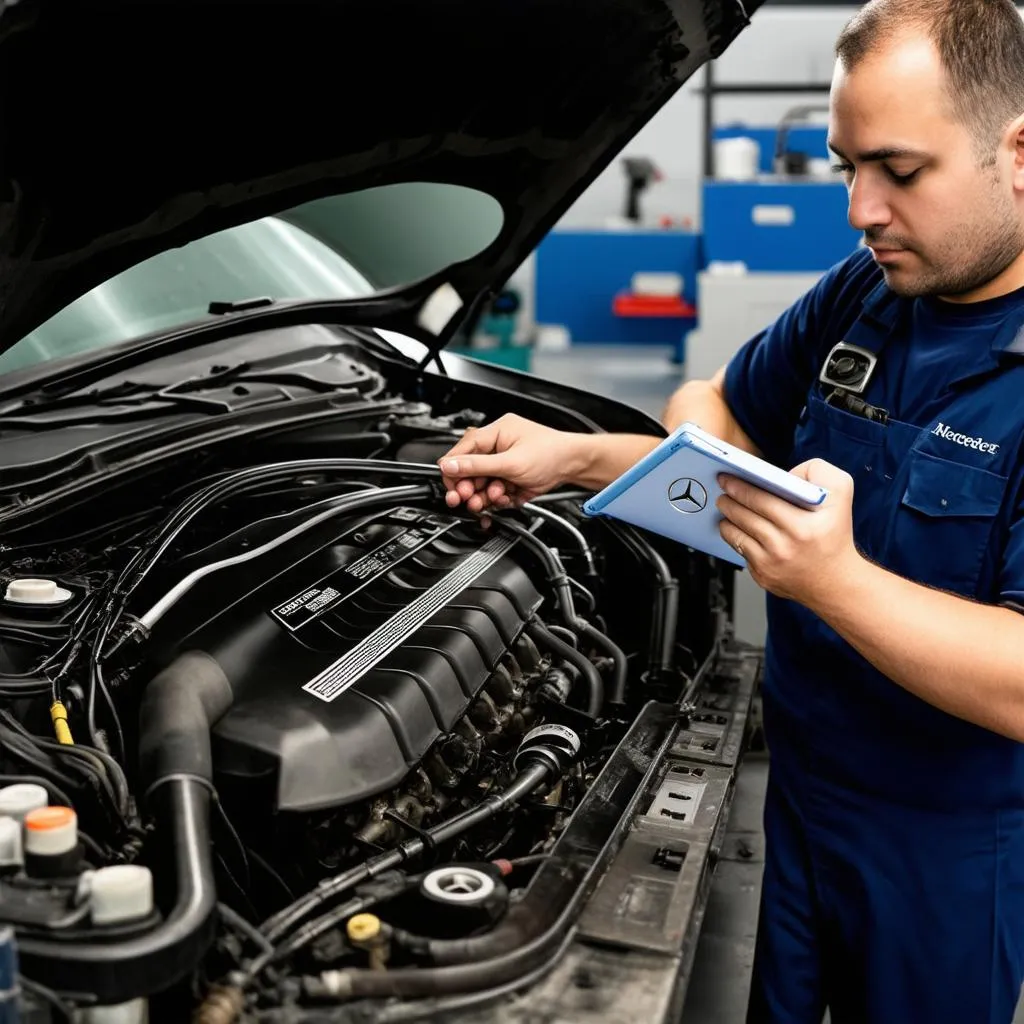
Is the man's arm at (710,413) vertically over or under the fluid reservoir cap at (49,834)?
over

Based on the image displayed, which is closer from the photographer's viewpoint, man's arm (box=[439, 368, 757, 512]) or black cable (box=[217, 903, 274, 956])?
black cable (box=[217, 903, 274, 956])

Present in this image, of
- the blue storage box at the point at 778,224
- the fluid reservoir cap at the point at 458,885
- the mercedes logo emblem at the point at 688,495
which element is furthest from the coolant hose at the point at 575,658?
the blue storage box at the point at 778,224

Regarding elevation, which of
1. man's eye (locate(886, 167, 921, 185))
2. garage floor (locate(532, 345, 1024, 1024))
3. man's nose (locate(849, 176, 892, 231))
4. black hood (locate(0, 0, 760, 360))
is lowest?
garage floor (locate(532, 345, 1024, 1024))


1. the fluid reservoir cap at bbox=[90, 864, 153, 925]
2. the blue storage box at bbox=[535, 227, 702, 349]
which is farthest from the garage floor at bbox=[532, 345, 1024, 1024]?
the blue storage box at bbox=[535, 227, 702, 349]

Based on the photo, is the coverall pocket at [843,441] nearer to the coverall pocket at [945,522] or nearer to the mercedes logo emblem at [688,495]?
the coverall pocket at [945,522]

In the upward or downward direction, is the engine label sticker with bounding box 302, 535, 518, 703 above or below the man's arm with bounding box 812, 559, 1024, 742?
below

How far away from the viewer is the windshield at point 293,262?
1.68 metres

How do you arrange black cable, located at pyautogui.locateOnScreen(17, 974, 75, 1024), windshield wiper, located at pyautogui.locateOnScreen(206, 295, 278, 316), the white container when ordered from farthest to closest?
the white container
windshield wiper, located at pyautogui.locateOnScreen(206, 295, 278, 316)
black cable, located at pyautogui.locateOnScreen(17, 974, 75, 1024)

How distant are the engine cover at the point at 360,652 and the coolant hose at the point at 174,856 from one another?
44mm

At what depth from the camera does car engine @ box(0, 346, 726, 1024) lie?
2.60ft

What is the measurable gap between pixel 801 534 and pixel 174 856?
22.5 inches

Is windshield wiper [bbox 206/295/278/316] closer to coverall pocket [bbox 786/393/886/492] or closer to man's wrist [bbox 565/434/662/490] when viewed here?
man's wrist [bbox 565/434/662/490]

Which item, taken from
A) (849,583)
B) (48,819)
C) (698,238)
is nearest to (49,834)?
(48,819)

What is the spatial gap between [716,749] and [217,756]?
0.59m
